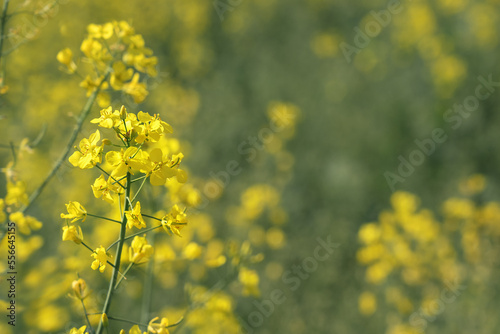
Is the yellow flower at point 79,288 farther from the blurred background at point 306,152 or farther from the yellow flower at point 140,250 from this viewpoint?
the blurred background at point 306,152

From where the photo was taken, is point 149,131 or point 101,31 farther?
point 101,31

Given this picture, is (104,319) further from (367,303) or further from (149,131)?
(367,303)

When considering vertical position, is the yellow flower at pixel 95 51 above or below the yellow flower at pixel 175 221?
below

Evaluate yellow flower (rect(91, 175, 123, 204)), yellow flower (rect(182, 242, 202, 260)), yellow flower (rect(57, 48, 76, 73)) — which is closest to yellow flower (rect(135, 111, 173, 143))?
yellow flower (rect(91, 175, 123, 204))

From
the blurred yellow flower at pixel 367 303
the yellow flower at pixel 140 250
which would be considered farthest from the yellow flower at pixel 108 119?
the blurred yellow flower at pixel 367 303

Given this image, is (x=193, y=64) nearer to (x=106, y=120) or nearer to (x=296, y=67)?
(x=296, y=67)

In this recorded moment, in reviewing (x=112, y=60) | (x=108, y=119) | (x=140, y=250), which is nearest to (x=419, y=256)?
(x=112, y=60)
